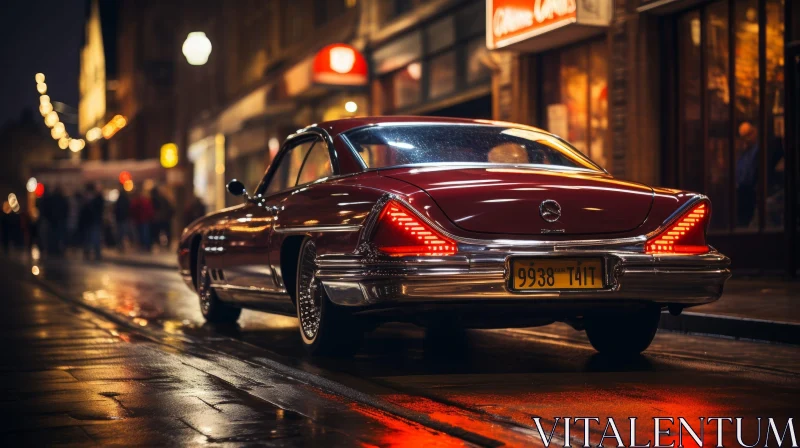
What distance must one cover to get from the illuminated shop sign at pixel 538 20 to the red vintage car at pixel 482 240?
9082mm

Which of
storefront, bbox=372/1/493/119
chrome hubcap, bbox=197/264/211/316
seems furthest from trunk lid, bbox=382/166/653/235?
storefront, bbox=372/1/493/119

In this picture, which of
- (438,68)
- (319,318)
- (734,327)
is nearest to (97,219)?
(438,68)

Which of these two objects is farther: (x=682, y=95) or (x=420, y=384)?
(x=682, y=95)

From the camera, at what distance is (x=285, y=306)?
324 inches

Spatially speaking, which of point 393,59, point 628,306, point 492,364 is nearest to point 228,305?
point 492,364

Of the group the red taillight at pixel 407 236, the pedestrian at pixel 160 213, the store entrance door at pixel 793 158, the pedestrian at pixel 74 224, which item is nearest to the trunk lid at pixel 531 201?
the red taillight at pixel 407 236

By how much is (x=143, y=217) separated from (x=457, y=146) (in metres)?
27.4

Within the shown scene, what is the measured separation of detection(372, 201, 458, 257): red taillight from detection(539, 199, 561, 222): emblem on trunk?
0.49 m

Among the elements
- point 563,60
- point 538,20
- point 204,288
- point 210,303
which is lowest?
point 210,303

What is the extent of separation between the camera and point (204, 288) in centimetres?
1033

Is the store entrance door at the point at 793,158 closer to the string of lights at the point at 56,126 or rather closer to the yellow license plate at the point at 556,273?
the yellow license plate at the point at 556,273

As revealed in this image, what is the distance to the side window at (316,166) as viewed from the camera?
793cm

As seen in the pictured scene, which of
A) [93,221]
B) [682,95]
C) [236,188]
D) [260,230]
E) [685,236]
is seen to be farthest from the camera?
[93,221]

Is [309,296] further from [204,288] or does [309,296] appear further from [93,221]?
[93,221]
